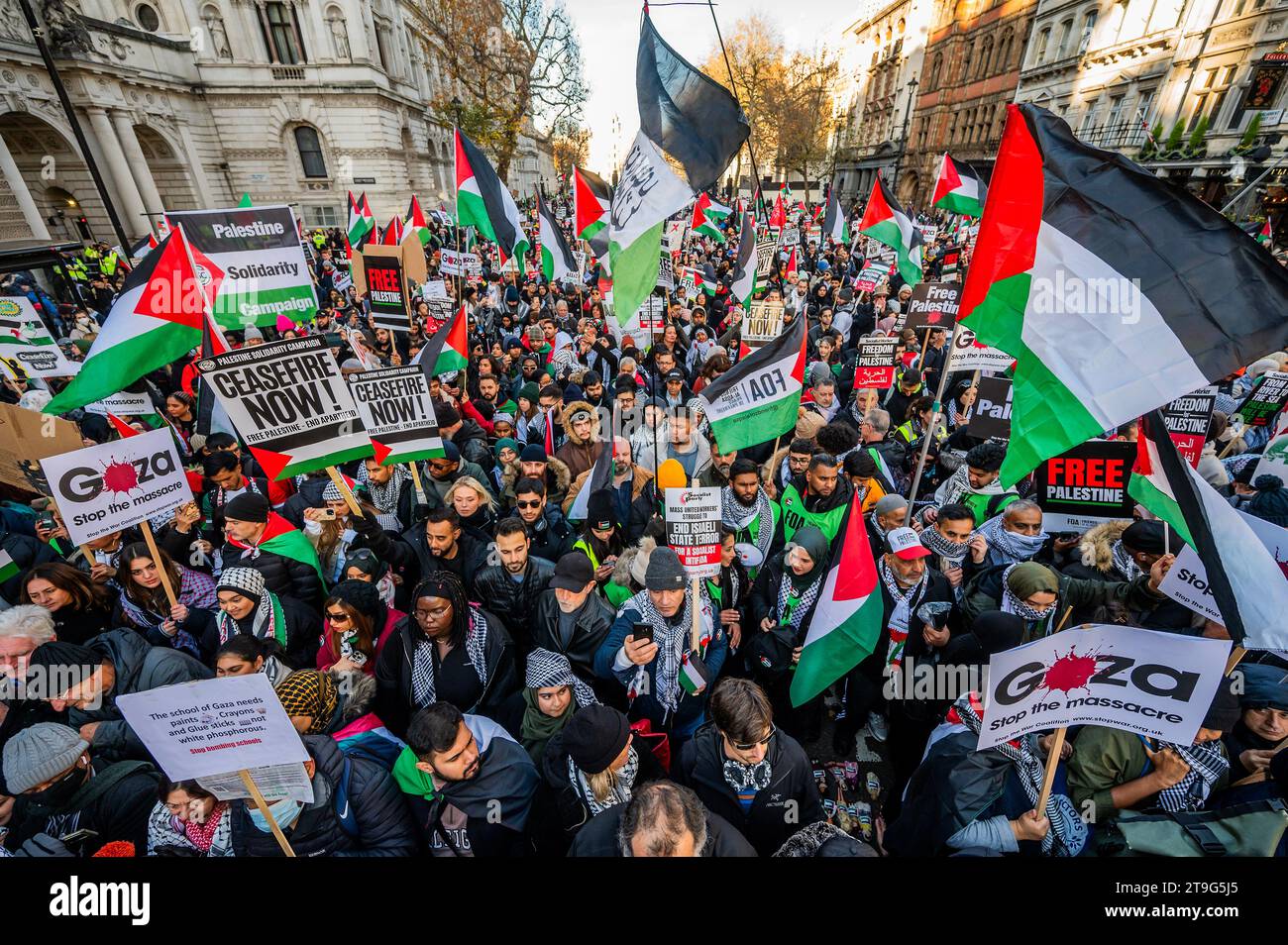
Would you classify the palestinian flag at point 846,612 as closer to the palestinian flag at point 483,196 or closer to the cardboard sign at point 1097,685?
the cardboard sign at point 1097,685

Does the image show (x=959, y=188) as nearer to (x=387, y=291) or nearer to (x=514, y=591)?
(x=387, y=291)

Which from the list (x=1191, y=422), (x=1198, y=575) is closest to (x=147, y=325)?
(x=1198, y=575)

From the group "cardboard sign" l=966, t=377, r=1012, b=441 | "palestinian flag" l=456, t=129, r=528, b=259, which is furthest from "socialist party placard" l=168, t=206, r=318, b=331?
"cardboard sign" l=966, t=377, r=1012, b=441

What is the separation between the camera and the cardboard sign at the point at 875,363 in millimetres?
5926

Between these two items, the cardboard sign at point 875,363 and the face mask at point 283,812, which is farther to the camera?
the cardboard sign at point 875,363

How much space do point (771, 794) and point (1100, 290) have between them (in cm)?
269

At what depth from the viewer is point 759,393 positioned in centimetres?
458

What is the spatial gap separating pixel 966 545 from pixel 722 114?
11.8 ft

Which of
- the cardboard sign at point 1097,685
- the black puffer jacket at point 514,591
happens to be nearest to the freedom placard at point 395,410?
the black puffer jacket at point 514,591

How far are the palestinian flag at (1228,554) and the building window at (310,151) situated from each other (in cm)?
4054

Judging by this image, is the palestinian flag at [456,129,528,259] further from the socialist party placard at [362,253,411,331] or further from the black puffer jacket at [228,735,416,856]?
the black puffer jacket at [228,735,416,856]

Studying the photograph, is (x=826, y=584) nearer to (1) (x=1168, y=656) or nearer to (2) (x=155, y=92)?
(1) (x=1168, y=656)

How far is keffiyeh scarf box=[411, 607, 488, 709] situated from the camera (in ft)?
10.4

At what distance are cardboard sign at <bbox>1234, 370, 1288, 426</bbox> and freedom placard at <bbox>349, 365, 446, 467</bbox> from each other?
314 inches
